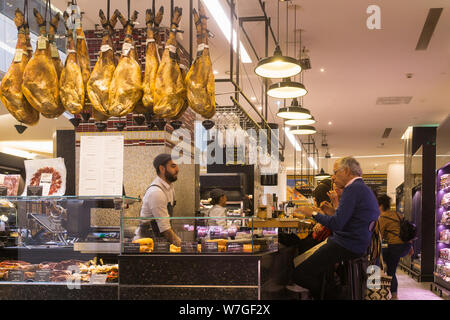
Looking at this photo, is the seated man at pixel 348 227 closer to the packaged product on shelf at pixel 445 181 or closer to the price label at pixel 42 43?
the price label at pixel 42 43

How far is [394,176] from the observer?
25.4m

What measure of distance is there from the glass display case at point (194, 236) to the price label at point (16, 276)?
2.45ft

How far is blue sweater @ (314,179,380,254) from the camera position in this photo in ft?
13.3

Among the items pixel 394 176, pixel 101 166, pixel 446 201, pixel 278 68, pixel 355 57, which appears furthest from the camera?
pixel 394 176

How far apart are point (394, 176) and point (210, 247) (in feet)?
79.7

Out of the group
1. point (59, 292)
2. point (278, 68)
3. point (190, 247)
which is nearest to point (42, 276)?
point (59, 292)

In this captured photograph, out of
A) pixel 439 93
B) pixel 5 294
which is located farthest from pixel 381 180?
pixel 5 294

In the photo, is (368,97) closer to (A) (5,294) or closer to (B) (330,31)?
(B) (330,31)

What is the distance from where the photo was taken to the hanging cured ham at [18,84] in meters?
2.71

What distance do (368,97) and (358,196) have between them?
797 centimetres

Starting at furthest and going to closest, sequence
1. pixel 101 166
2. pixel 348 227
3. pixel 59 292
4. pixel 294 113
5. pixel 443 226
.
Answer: pixel 443 226 → pixel 294 113 → pixel 348 227 → pixel 59 292 → pixel 101 166

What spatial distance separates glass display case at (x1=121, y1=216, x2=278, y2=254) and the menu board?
28cm

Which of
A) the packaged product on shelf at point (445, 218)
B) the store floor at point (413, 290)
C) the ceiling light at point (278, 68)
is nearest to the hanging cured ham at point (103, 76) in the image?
the ceiling light at point (278, 68)

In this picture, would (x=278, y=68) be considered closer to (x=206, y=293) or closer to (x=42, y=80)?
(x=206, y=293)
